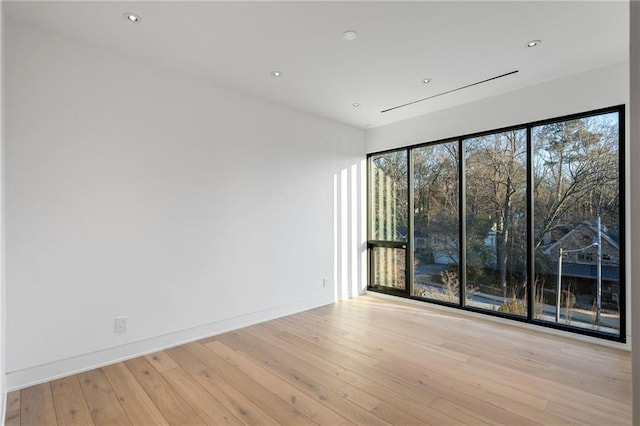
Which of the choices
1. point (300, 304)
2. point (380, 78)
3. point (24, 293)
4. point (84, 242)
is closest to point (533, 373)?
point (300, 304)

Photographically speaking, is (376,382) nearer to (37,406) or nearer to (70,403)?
(70,403)

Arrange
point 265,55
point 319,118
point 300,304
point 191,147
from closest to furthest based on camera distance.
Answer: point 265,55
point 191,147
point 300,304
point 319,118

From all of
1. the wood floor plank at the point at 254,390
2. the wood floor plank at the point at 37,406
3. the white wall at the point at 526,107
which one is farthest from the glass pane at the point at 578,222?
the wood floor plank at the point at 37,406

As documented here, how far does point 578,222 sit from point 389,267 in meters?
2.43

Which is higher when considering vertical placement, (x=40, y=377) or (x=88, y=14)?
(x=88, y=14)

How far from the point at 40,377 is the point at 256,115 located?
3068 millimetres

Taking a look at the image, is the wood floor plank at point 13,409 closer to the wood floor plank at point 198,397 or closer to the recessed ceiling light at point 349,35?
the wood floor plank at point 198,397

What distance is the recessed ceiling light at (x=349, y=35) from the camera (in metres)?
2.61

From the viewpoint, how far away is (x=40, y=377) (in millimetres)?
2574

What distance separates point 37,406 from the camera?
2.29 meters

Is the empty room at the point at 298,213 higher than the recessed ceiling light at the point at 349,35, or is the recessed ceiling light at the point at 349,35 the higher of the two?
the recessed ceiling light at the point at 349,35

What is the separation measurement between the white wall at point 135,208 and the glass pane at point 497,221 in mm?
2090

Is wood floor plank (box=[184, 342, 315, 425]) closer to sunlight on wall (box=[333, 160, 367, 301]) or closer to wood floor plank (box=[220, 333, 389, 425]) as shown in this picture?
wood floor plank (box=[220, 333, 389, 425])

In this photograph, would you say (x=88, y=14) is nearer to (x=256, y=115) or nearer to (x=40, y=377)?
(x=256, y=115)
